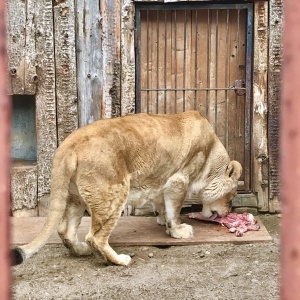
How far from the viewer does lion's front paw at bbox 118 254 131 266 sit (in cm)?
516

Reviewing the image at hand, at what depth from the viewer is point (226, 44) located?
261 inches

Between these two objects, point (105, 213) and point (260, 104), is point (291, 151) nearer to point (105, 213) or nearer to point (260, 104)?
point (105, 213)

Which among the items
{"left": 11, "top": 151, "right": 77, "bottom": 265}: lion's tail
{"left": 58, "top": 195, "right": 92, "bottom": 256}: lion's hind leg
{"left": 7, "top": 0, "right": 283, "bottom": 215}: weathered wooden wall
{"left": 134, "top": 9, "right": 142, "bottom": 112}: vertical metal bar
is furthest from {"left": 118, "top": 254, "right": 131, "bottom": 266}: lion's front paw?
{"left": 134, "top": 9, "right": 142, "bottom": 112}: vertical metal bar

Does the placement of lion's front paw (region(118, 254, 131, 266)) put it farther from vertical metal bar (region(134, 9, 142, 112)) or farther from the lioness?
vertical metal bar (region(134, 9, 142, 112))

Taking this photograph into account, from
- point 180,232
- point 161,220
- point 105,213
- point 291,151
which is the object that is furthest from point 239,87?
point 291,151

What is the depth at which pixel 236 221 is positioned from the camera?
6.23 metres

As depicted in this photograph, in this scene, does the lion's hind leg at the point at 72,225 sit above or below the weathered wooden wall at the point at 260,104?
below

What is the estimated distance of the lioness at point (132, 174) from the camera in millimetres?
4895

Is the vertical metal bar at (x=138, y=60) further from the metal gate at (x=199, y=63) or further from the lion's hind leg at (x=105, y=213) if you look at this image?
the lion's hind leg at (x=105, y=213)

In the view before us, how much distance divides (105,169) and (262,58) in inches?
95.8

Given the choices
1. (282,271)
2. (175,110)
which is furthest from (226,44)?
(282,271)

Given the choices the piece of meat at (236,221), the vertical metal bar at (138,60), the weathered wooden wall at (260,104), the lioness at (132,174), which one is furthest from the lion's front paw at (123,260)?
the weathered wooden wall at (260,104)

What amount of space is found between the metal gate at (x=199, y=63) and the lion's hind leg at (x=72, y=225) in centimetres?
166

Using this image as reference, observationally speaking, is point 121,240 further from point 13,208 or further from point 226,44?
point 226,44
